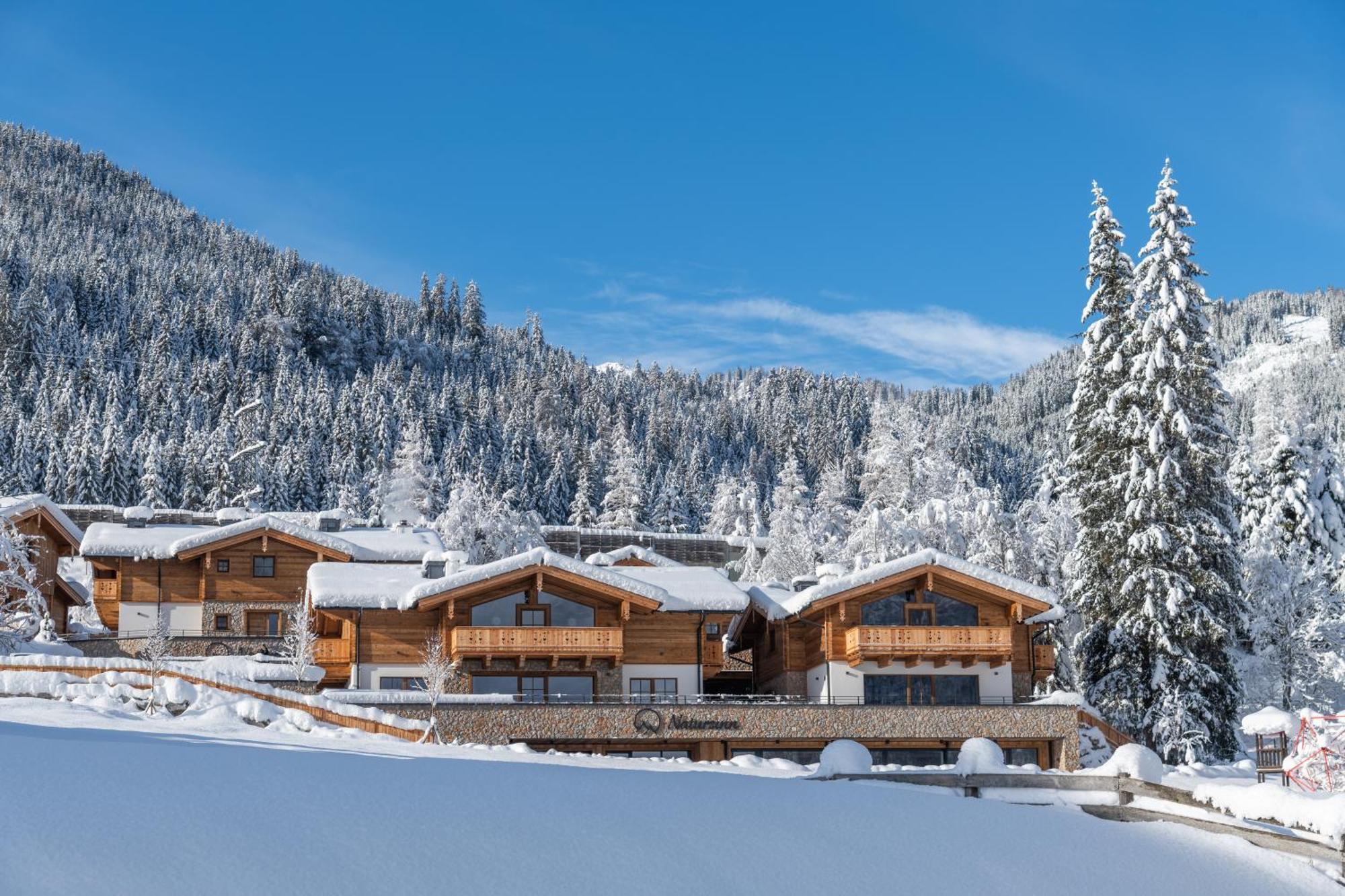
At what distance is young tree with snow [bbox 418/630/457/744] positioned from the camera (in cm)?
3253

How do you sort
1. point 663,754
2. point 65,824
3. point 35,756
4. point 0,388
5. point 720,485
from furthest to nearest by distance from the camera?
point 0,388
point 720,485
point 663,754
point 35,756
point 65,824

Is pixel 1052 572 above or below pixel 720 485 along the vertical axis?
below

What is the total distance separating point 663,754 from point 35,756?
78.8 feet

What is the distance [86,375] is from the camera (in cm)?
14900

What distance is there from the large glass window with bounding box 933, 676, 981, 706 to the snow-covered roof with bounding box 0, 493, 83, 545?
29831 millimetres

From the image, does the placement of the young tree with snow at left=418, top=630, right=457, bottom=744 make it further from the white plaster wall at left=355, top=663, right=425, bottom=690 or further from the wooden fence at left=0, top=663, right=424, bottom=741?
the wooden fence at left=0, top=663, right=424, bottom=741

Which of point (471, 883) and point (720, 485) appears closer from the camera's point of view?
point (471, 883)

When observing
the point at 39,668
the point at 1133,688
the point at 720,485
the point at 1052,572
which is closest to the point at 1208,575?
the point at 1133,688

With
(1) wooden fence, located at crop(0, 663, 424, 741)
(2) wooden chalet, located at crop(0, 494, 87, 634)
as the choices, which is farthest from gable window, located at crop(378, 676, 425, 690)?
(2) wooden chalet, located at crop(0, 494, 87, 634)

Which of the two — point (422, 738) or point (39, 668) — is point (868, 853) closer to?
point (422, 738)

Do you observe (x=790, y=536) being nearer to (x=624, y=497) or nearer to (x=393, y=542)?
(x=624, y=497)

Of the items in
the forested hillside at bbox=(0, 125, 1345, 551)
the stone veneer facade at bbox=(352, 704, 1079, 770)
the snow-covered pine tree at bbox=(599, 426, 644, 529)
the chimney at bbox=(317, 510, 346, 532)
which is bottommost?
the stone veneer facade at bbox=(352, 704, 1079, 770)

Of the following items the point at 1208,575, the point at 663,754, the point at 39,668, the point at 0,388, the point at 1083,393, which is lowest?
the point at 663,754

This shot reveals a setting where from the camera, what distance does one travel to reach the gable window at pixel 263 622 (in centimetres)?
4853
